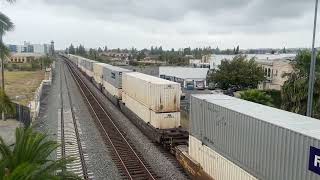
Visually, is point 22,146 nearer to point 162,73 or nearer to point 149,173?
point 149,173

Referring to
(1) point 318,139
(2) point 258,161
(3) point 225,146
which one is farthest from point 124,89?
(1) point 318,139

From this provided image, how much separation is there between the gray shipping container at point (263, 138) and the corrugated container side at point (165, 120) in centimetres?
670

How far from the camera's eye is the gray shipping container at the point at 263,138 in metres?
9.41

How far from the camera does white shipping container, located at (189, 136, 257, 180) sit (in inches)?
492

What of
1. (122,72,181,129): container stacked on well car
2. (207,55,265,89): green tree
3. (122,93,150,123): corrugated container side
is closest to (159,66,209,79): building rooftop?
(207,55,265,89): green tree

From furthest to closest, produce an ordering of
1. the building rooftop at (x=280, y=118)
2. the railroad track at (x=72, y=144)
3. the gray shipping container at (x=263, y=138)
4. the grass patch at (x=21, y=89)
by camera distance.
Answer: the grass patch at (x=21, y=89), the railroad track at (x=72, y=144), the building rooftop at (x=280, y=118), the gray shipping container at (x=263, y=138)

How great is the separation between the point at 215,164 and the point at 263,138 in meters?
3.53

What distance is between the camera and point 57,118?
3219 centimetres

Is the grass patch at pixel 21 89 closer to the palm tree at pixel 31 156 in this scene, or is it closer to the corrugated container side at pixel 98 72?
the corrugated container side at pixel 98 72

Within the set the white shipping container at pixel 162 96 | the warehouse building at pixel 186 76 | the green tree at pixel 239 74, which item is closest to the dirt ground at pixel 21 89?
the warehouse building at pixel 186 76

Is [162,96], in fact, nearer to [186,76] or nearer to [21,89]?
[186,76]

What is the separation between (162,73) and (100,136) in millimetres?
41403

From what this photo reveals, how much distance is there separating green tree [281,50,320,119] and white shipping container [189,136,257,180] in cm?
818

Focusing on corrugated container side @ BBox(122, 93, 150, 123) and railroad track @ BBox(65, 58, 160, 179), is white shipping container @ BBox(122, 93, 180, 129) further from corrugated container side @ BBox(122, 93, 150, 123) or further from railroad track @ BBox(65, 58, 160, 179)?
railroad track @ BBox(65, 58, 160, 179)
